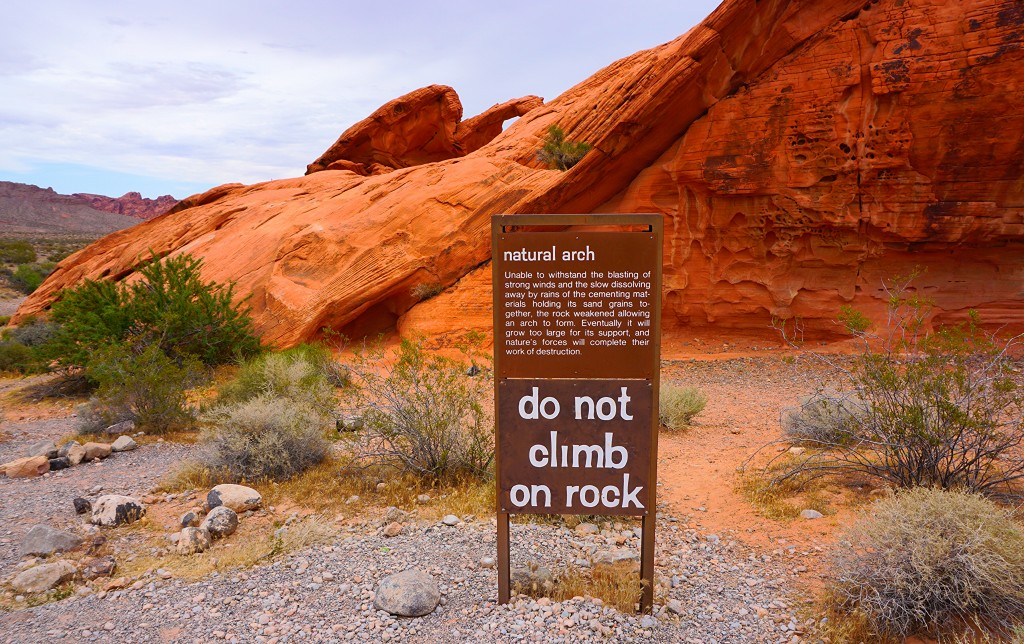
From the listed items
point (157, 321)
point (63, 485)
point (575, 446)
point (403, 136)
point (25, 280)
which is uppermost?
point (403, 136)

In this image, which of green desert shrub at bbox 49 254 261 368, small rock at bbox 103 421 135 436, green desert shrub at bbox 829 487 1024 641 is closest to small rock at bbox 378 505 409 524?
green desert shrub at bbox 829 487 1024 641

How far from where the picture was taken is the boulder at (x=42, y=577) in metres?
3.80

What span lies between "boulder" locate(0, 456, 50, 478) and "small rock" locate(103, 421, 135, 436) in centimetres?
139

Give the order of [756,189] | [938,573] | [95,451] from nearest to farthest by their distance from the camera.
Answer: [938,573], [95,451], [756,189]

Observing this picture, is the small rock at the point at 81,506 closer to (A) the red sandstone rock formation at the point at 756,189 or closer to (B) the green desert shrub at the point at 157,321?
(B) the green desert shrub at the point at 157,321

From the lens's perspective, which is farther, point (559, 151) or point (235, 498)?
point (559, 151)

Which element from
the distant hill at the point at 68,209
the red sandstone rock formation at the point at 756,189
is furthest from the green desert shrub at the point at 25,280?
the distant hill at the point at 68,209

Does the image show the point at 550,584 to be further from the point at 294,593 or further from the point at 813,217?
the point at 813,217

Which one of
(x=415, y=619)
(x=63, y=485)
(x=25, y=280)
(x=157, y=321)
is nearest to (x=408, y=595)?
(x=415, y=619)

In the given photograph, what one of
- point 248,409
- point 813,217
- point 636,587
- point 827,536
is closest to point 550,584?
point 636,587

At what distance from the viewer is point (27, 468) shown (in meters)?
6.22

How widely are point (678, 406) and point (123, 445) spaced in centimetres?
686

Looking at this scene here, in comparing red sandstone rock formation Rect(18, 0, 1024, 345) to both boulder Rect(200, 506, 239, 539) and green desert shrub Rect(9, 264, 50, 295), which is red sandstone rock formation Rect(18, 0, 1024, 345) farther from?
green desert shrub Rect(9, 264, 50, 295)

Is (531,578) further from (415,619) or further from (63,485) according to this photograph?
(63,485)
